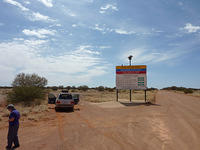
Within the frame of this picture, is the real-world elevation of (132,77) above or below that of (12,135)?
above

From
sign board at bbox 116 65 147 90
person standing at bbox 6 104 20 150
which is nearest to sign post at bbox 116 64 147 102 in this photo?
sign board at bbox 116 65 147 90

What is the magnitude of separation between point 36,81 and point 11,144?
33370 mm

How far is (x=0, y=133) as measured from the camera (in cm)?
919

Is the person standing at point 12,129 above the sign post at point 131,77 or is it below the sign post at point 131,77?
below

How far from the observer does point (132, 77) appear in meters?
25.3

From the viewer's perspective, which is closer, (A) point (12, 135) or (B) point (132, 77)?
(A) point (12, 135)

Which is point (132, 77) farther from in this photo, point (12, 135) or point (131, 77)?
point (12, 135)

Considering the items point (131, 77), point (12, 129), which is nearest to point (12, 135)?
point (12, 129)

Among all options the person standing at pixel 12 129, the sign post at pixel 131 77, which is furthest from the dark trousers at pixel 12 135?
the sign post at pixel 131 77

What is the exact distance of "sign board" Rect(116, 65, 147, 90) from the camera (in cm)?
2495

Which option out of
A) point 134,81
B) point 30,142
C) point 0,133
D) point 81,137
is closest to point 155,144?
point 81,137

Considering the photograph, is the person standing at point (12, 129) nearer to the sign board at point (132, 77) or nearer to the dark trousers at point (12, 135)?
the dark trousers at point (12, 135)

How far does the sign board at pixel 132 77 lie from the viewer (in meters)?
25.0

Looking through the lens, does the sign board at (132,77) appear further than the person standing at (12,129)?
Yes
